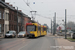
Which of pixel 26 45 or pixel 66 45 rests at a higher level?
pixel 26 45

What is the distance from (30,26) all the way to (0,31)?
12.5 meters

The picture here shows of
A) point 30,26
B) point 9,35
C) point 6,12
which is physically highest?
point 6,12

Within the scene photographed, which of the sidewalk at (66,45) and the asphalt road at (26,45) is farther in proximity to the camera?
the sidewalk at (66,45)

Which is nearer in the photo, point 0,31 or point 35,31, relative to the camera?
point 35,31

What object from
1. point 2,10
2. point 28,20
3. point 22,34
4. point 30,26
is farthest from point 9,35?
point 28,20

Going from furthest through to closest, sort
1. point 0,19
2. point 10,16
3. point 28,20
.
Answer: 1. point 28,20
2. point 10,16
3. point 0,19

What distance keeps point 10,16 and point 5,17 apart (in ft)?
15.3

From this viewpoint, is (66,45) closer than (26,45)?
No

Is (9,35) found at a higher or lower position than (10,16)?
lower

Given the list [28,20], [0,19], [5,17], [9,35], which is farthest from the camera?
[28,20]

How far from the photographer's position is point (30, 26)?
31547 millimetres

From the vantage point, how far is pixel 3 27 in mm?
42000

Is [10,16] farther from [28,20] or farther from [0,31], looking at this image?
[28,20]

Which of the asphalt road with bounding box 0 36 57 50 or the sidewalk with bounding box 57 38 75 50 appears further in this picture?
the sidewalk with bounding box 57 38 75 50
